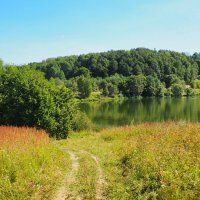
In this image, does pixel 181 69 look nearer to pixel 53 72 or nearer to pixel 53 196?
pixel 53 72

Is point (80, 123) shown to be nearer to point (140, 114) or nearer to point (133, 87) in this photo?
point (140, 114)

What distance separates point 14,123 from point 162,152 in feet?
53.7

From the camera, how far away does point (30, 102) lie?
26.0 metres

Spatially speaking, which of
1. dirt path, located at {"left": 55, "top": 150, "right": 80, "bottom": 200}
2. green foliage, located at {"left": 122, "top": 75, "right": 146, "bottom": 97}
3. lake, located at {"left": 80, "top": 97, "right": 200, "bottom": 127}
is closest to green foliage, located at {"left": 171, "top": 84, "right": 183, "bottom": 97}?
green foliage, located at {"left": 122, "top": 75, "right": 146, "bottom": 97}

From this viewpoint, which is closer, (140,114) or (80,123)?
(80,123)

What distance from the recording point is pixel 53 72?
626 feet

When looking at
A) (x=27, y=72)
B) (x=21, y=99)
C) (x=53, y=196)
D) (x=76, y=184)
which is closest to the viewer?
(x=53, y=196)

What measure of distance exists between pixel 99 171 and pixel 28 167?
246 centimetres

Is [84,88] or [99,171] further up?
[84,88]

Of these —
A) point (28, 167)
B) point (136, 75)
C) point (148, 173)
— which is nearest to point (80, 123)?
point (28, 167)

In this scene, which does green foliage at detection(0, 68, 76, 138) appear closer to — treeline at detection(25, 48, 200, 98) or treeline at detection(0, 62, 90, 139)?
treeline at detection(0, 62, 90, 139)

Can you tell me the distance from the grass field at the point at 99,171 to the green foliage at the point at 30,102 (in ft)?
33.1

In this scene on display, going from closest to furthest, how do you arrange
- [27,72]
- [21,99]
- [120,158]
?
[120,158]
[21,99]
[27,72]

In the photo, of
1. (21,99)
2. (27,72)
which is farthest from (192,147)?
(27,72)
